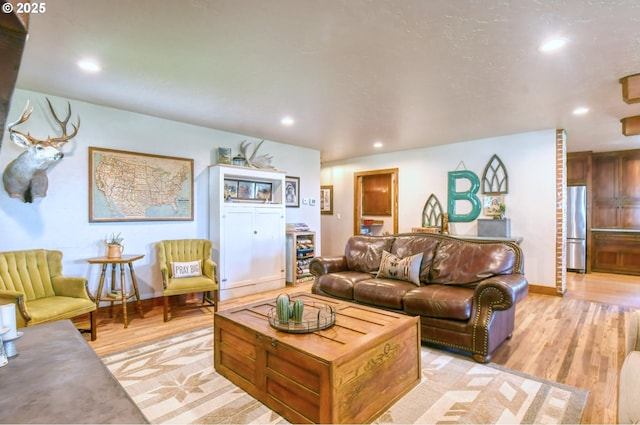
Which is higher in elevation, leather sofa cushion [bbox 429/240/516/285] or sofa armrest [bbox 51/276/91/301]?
leather sofa cushion [bbox 429/240/516/285]

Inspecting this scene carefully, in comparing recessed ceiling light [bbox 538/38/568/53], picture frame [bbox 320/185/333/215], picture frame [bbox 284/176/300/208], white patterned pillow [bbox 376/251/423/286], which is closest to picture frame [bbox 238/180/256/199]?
picture frame [bbox 284/176/300/208]

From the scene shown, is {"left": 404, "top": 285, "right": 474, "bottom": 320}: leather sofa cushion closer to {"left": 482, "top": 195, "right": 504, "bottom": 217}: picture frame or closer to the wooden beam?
the wooden beam

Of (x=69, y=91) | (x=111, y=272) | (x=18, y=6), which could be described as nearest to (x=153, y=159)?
(x=69, y=91)

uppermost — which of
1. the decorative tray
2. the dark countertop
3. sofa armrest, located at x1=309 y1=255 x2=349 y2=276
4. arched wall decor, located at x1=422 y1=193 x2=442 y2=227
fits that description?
arched wall decor, located at x1=422 y1=193 x2=442 y2=227

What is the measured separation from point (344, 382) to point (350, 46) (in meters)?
2.21

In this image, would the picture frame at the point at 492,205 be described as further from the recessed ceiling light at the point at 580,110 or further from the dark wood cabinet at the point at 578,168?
the dark wood cabinet at the point at 578,168

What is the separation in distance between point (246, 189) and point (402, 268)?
2831 mm

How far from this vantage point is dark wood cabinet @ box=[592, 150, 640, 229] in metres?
6.44

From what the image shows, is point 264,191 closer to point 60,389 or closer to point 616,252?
point 60,389

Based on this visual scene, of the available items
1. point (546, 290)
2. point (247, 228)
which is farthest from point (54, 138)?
point (546, 290)

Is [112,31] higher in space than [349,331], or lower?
higher

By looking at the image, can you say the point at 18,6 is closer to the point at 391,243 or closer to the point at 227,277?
the point at 391,243

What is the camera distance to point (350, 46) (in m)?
2.37

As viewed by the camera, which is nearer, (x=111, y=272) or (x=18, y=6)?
(x=18, y=6)
